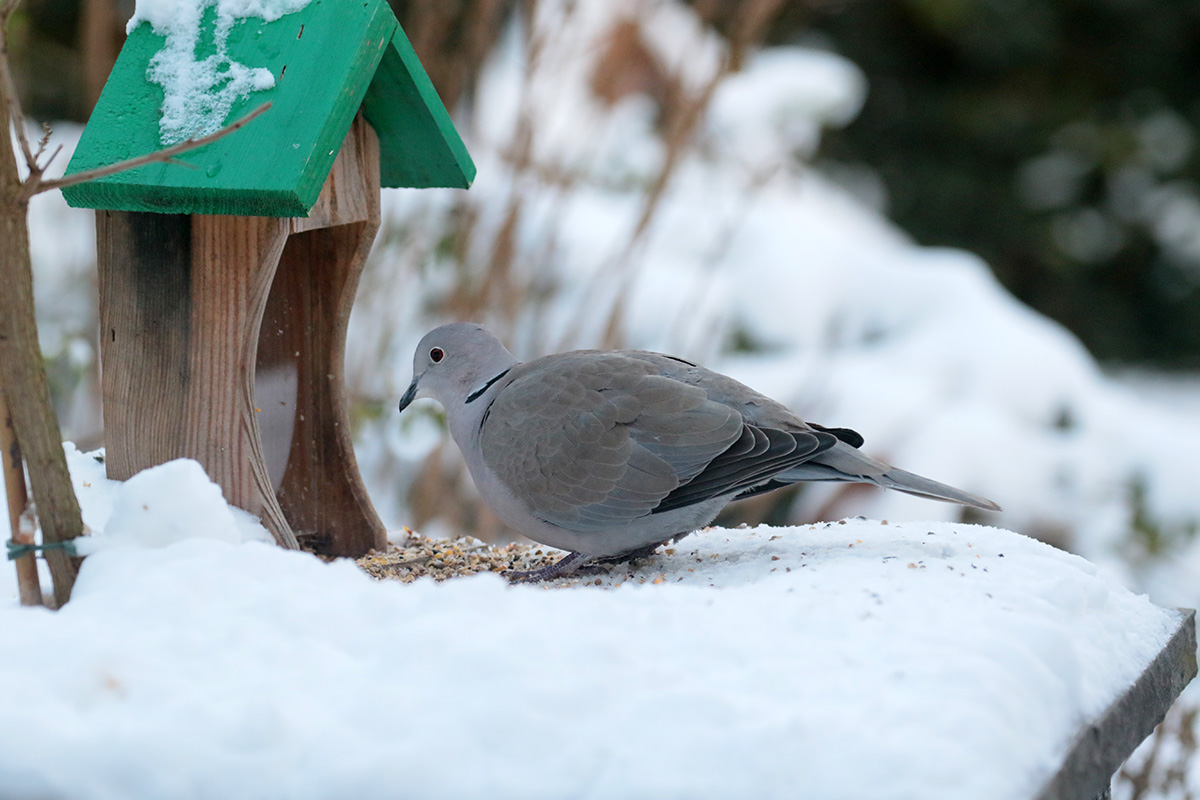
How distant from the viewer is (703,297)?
19.4ft

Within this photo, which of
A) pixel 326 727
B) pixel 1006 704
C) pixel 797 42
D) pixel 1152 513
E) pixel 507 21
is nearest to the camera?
pixel 326 727

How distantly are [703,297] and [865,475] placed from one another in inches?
148

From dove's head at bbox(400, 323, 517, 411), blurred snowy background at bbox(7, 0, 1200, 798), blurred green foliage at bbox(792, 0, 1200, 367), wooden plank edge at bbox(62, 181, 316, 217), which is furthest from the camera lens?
blurred green foliage at bbox(792, 0, 1200, 367)

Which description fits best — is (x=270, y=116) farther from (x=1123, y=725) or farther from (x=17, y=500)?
(x=1123, y=725)

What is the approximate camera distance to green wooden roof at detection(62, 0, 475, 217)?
1921 mm

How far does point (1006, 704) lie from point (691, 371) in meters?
1.11

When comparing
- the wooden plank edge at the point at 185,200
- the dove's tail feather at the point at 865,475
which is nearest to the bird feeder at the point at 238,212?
the wooden plank edge at the point at 185,200

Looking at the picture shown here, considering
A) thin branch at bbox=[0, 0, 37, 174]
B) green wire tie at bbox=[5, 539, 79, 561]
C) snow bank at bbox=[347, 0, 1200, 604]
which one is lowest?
snow bank at bbox=[347, 0, 1200, 604]

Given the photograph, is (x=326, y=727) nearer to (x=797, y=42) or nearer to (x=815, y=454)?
(x=815, y=454)

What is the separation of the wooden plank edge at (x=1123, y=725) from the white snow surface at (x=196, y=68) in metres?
1.64

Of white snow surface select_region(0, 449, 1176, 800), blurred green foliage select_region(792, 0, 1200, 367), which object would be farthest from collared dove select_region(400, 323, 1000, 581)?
blurred green foliage select_region(792, 0, 1200, 367)

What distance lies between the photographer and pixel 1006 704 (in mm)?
1417

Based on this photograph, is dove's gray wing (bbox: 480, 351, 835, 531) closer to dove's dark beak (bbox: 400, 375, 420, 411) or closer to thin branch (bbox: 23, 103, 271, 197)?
dove's dark beak (bbox: 400, 375, 420, 411)

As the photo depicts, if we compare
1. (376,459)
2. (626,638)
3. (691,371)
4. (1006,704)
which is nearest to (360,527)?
(691,371)
